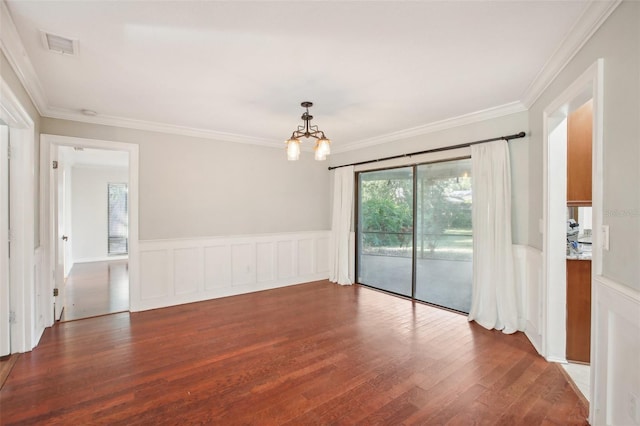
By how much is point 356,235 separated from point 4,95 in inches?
184

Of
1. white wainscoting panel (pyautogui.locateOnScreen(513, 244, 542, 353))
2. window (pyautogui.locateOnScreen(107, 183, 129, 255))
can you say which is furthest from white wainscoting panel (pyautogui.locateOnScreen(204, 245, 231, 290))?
window (pyautogui.locateOnScreen(107, 183, 129, 255))

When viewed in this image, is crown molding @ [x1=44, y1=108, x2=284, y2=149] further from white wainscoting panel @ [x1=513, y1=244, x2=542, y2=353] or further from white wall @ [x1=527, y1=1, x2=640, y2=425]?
white wall @ [x1=527, y1=1, x2=640, y2=425]

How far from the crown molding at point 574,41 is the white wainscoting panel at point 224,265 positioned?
403cm

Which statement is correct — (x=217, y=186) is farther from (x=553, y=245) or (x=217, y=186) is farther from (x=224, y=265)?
(x=553, y=245)

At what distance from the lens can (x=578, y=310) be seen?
2705 millimetres

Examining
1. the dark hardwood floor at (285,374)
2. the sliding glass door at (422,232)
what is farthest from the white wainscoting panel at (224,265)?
the sliding glass door at (422,232)

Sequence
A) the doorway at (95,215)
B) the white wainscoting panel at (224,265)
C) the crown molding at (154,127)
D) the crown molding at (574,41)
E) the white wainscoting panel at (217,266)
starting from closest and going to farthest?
the crown molding at (574,41)
the crown molding at (154,127)
the white wainscoting panel at (224,265)
the white wainscoting panel at (217,266)
the doorway at (95,215)

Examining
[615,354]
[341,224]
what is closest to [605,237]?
[615,354]

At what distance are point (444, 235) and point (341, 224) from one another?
1.85 metres

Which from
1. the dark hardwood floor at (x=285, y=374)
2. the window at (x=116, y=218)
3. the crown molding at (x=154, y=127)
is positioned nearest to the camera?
the dark hardwood floor at (x=285, y=374)

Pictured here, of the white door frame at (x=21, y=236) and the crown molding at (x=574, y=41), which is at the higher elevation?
the crown molding at (x=574, y=41)

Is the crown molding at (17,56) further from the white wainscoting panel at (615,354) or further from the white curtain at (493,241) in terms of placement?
the white curtain at (493,241)

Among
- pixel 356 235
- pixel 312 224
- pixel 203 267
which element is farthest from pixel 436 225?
pixel 203 267

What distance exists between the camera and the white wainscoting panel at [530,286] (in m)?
2.91
